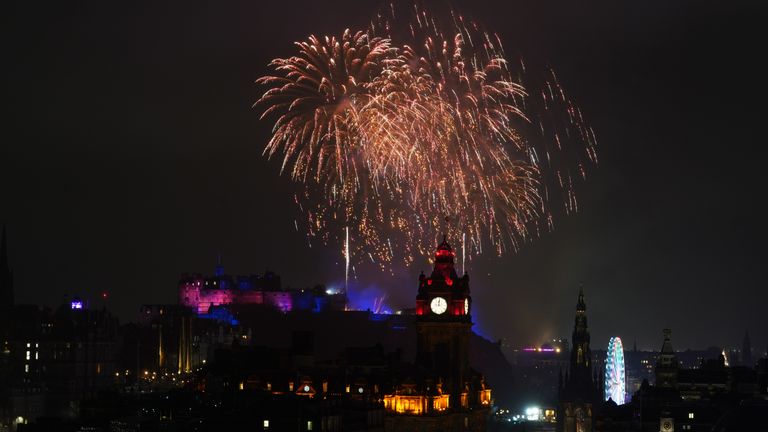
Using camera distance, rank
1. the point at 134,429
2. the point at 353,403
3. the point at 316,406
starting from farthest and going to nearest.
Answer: the point at 353,403
the point at 316,406
the point at 134,429

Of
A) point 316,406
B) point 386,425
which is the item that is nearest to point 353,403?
point 386,425

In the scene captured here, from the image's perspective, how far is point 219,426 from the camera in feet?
511

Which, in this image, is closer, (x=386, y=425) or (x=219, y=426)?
(x=219, y=426)

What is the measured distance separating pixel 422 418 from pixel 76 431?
166ft

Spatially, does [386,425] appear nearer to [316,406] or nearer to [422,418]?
[422,418]

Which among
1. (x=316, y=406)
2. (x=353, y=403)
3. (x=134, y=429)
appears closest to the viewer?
(x=134, y=429)

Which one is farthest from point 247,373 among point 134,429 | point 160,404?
point 134,429

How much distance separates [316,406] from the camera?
165125 millimetres

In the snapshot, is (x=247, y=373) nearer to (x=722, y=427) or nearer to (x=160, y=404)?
(x=160, y=404)

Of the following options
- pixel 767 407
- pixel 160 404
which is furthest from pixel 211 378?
pixel 767 407

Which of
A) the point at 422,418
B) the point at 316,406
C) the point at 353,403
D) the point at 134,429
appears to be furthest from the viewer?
the point at 422,418

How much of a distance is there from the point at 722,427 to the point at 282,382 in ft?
149

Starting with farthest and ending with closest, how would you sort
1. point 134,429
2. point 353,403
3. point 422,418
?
point 422,418
point 353,403
point 134,429

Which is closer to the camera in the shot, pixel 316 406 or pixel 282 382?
pixel 316 406
